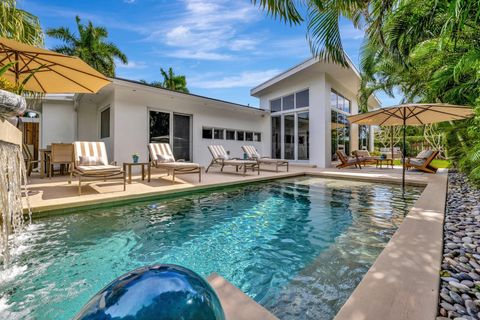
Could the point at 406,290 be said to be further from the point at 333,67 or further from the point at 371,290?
the point at 333,67

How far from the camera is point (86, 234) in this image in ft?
11.0

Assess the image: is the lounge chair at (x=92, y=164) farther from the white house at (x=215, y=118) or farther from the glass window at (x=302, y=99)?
the glass window at (x=302, y=99)

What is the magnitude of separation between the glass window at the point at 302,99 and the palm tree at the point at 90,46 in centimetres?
1337

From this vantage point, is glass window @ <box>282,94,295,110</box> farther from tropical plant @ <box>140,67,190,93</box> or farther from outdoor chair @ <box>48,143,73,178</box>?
tropical plant @ <box>140,67,190,93</box>

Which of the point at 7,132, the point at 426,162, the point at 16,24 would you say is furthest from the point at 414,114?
the point at 16,24

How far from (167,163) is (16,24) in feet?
14.2

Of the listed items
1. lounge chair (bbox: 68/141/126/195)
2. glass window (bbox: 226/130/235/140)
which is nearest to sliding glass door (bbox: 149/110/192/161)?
glass window (bbox: 226/130/235/140)

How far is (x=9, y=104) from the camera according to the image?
117cm

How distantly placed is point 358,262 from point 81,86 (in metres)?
5.97

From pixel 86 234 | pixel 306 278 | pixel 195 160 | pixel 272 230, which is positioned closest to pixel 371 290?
pixel 306 278

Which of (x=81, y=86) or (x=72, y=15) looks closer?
(x=81, y=86)

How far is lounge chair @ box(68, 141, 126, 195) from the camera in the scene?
534cm

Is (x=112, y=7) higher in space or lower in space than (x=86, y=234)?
higher

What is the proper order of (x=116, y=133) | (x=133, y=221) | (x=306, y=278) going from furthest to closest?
(x=116, y=133) < (x=133, y=221) < (x=306, y=278)
